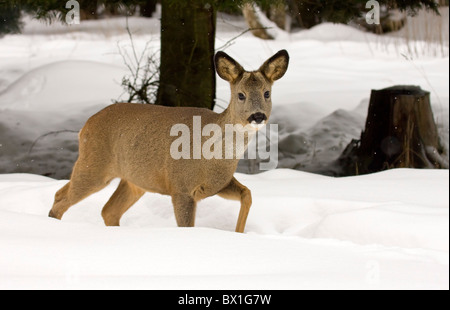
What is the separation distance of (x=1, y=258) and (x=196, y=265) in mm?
811

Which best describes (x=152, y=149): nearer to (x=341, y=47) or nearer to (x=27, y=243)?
(x=27, y=243)

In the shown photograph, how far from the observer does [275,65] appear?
409cm

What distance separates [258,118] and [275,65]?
1.25 feet

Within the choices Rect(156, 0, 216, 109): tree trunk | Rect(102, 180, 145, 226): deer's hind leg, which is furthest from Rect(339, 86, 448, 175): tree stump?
Rect(102, 180, 145, 226): deer's hind leg

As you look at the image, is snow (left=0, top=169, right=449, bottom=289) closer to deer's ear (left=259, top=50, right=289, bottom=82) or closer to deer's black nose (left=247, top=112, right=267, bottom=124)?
deer's black nose (left=247, top=112, right=267, bottom=124)

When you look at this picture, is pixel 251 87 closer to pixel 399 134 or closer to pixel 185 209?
pixel 185 209

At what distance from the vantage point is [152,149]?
437cm

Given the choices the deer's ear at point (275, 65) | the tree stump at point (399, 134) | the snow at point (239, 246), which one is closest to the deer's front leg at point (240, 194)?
the snow at point (239, 246)

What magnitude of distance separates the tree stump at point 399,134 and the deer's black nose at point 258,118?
370 centimetres

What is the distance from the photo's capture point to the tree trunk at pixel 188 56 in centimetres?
634

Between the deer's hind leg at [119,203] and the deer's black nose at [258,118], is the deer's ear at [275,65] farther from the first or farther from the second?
the deer's hind leg at [119,203]

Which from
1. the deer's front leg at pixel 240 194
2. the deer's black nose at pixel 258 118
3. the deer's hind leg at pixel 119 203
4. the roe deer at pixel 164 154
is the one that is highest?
the deer's black nose at pixel 258 118

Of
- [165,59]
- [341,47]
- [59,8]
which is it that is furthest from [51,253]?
[341,47]

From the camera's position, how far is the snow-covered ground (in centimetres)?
313
